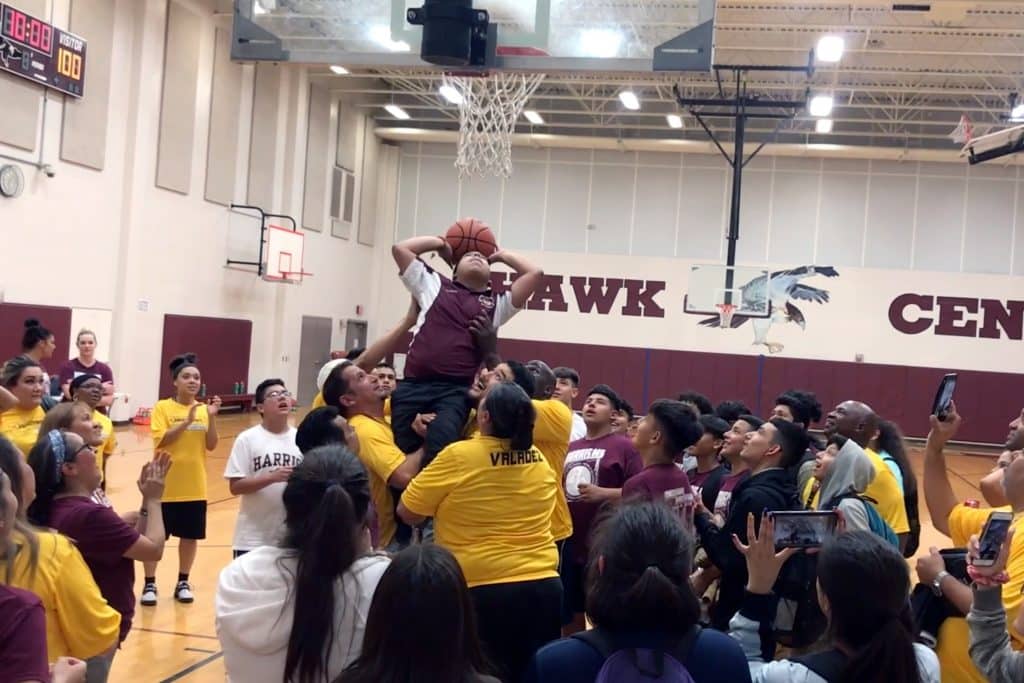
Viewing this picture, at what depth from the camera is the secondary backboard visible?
67.4 ft

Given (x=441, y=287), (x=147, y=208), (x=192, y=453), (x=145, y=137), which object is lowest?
(x=192, y=453)

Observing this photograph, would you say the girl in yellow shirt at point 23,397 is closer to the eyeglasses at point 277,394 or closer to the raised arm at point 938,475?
the eyeglasses at point 277,394

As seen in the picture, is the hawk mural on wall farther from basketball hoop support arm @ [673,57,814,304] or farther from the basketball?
the basketball

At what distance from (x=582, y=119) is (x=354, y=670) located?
22391 millimetres

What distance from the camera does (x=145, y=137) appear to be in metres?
15.5

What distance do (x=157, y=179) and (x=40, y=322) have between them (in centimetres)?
350

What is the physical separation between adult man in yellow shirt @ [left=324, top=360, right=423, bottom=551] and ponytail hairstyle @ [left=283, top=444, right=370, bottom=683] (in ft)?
4.35

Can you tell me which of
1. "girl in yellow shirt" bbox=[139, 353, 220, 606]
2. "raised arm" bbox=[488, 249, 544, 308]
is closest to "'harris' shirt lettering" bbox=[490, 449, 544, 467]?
"raised arm" bbox=[488, 249, 544, 308]

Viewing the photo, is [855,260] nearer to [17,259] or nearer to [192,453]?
[17,259]

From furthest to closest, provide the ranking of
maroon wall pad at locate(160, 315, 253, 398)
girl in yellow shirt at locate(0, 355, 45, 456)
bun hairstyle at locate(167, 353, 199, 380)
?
maroon wall pad at locate(160, 315, 253, 398) → bun hairstyle at locate(167, 353, 199, 380) → girl in yellow shirt at locate(0, 355, 45, 456)

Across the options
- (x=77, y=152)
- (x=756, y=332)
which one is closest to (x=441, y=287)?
(x=77, y=152)

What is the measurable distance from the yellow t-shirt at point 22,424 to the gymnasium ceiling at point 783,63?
3907 mm

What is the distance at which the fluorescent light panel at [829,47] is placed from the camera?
14.7m

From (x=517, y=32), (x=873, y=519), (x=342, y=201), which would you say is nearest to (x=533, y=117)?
(x=342, y=201)
